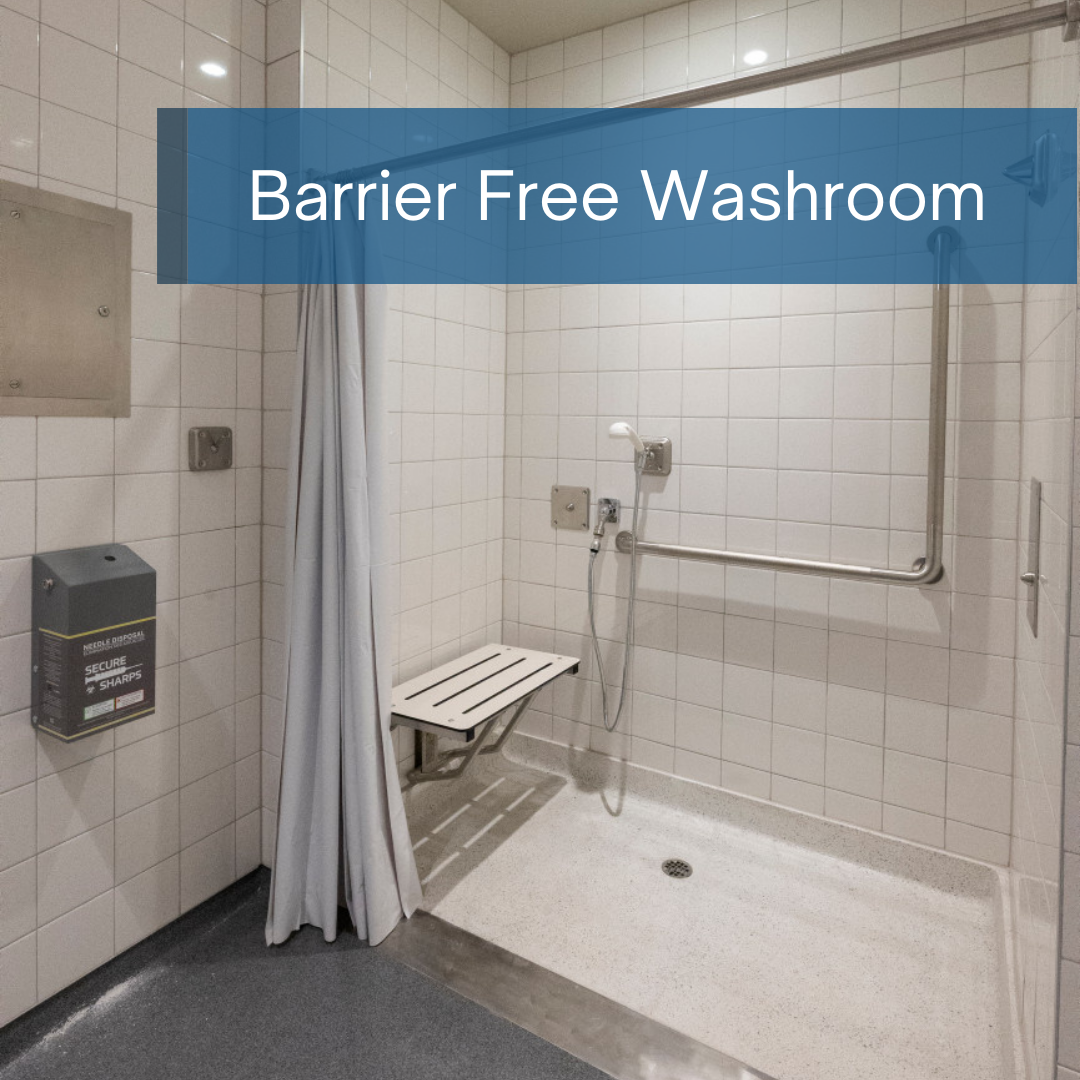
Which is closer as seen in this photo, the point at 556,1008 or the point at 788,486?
the point at 556,1008

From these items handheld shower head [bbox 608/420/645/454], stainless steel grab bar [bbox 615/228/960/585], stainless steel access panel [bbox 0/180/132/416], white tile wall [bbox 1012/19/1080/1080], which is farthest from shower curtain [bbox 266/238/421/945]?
white tile wall [bbox 1012/19/1080/1080]

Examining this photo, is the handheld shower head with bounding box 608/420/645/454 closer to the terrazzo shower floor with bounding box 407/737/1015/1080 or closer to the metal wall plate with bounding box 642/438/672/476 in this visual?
the metal wall plate with bounding box 642/438/672/476

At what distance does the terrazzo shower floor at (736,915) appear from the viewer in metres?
1.61

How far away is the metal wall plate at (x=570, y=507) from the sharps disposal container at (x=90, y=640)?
1345 millimetres

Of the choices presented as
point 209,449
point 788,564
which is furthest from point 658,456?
point 209,449

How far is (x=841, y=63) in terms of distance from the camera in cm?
118

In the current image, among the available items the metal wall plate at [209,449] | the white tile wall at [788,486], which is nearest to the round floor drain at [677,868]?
the white tile wall at [788,486]

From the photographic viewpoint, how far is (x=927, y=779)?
82.8 inches

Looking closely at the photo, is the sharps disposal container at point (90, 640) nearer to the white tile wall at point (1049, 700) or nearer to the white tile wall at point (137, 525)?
the white tile wall at point (137, 525)

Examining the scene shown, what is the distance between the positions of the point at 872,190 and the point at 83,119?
189 cm

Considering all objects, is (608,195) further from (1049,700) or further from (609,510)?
(1049,700)

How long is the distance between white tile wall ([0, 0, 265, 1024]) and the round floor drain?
3.72 feet

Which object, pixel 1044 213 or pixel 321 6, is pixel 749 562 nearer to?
pixel 1044 213

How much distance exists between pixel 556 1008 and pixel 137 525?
138 centimetres
